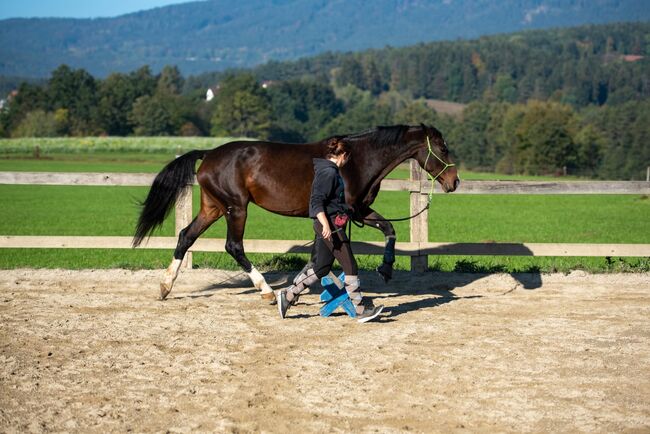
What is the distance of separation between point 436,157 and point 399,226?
1423 centimetres

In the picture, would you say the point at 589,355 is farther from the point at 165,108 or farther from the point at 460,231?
the point at 165,108

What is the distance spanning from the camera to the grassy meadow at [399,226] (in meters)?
12.6

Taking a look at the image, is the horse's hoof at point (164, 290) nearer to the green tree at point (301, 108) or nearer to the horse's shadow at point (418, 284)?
the horse's shadow at point (418, 284)

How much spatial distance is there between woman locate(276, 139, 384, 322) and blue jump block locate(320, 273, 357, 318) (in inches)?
3.6

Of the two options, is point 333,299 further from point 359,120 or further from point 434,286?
point 359,120

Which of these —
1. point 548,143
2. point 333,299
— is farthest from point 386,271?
point 548,143

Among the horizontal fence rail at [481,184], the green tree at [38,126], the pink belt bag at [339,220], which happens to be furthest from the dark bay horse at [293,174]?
the green tree at [38,126]

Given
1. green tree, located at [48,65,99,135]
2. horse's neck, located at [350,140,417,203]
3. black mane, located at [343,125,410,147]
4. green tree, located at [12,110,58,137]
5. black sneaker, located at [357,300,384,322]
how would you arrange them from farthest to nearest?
green tree, located at [48,65,99,135]
green tree, located at [12,110,58,137]
black mane, located at [343,125,410,147]
horse's neck, located at [350,140,417,203]
black sneaker, located at [357,300,384,322]

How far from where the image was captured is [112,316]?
852 centimetres

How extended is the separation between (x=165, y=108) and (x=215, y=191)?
116891 millimetres

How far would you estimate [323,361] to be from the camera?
22.4 feet

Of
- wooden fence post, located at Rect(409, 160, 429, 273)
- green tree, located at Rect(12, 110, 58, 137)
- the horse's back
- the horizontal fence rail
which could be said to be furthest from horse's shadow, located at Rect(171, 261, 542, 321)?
green tree, located at Rect(12, 110, 58, 137)

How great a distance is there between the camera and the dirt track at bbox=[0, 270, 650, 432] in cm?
548

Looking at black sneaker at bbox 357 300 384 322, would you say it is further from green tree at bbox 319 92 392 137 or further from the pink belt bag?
green tree at bbox 319 92 392 137
